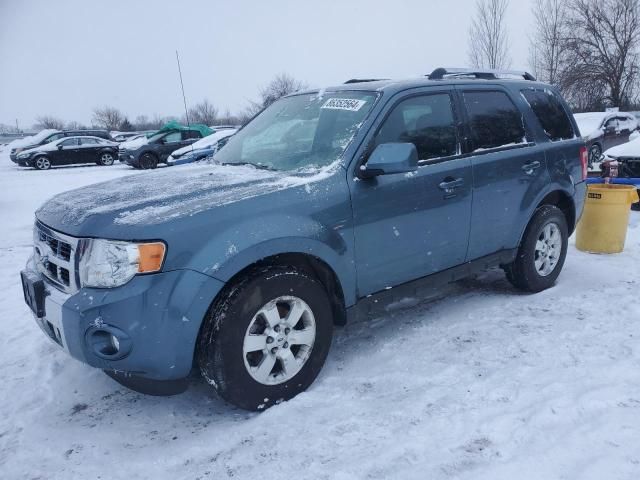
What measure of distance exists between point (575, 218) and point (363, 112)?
2.65 metres

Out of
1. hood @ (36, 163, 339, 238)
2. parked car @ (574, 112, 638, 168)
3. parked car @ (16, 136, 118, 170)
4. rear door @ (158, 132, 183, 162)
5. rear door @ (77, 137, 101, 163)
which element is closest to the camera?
hood @ (36, 163, 339, 238)

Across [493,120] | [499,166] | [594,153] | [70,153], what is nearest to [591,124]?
[594,153]

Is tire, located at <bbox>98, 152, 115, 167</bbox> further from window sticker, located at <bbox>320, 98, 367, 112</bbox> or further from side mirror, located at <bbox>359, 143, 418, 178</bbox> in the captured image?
side mirror, located at <bbox>359, 143, 418, 178</bbox>

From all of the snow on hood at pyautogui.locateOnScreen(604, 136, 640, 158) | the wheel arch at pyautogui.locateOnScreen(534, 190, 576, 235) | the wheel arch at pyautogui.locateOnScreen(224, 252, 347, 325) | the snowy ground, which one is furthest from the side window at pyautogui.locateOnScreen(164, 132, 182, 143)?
the wheel arch at pyautogui.locateOnScreen(224, 252, 347, 325)

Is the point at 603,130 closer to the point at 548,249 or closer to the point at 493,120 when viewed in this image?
the point at 548,249

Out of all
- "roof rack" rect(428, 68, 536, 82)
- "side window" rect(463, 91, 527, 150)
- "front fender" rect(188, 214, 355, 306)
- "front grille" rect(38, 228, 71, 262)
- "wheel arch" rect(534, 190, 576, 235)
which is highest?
"roof rack" rect(428, 68, 536, 82)

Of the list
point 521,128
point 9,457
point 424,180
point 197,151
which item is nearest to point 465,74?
point 521,128

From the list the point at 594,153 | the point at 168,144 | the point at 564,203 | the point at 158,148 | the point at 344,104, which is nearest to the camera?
the point at 344,104

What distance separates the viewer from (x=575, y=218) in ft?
15.8

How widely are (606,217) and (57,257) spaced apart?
541 cm

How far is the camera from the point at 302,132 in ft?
11.8

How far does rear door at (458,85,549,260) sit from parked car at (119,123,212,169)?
1597cm

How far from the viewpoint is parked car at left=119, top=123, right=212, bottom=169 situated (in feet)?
62.3

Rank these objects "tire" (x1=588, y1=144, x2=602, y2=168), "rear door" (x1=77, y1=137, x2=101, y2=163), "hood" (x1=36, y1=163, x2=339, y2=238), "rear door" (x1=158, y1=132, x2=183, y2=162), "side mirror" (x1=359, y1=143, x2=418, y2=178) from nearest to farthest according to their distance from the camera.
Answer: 1. "hood" (x1=36, y1=163, x2=339, y2=238)
2. "side mirror" (x1=359, y1=143, x2=418, y2=178)
3. "tire" (x1=588, y1=144, x2=602, y2=168)
4. "rear door" (x1=158, y1=132, x2=183, y2=162)
5. "rear door" (x1=77, y1=137, x2=101, y2=163)
